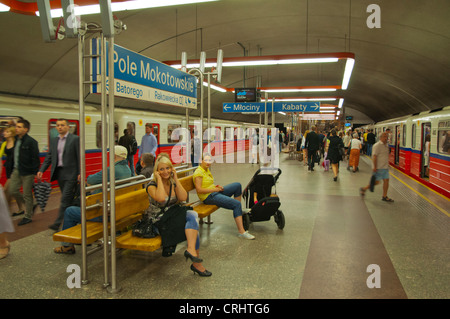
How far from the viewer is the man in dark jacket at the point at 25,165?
5.54 m

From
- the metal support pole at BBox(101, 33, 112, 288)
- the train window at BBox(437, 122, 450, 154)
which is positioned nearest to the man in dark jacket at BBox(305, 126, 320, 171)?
the train window at BBox(437, 122, 450, 154)

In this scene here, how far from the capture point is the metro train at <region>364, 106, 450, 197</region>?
27.9ft

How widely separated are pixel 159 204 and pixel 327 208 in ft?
13.6

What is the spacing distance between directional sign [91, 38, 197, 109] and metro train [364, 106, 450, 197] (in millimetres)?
6808

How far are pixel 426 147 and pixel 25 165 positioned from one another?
10661 mm

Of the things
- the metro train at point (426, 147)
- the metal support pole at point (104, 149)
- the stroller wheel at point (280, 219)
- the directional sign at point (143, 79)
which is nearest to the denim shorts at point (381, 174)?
the metro train at point (426, 147)

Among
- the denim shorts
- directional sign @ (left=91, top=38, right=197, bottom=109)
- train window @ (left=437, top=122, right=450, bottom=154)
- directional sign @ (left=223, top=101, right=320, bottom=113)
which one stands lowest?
the denim shorts

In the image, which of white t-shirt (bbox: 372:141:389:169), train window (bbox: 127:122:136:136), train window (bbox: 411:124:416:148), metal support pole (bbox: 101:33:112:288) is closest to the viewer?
metal support pole (bbox: 101:33:112:288)

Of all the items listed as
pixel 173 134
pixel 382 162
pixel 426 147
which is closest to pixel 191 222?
pixel 382 162

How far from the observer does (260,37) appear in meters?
12.4

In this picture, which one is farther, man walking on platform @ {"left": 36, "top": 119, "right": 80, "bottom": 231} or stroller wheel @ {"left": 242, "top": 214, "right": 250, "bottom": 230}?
stroller wheel @ {"left": 242, "top": 214, "right": 250, "bottom": 230}

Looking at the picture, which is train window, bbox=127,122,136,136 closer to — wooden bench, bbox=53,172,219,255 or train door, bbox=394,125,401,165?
wooden bench, bbox=53,172,219,255

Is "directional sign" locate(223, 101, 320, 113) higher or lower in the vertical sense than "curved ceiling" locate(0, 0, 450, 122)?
lower
